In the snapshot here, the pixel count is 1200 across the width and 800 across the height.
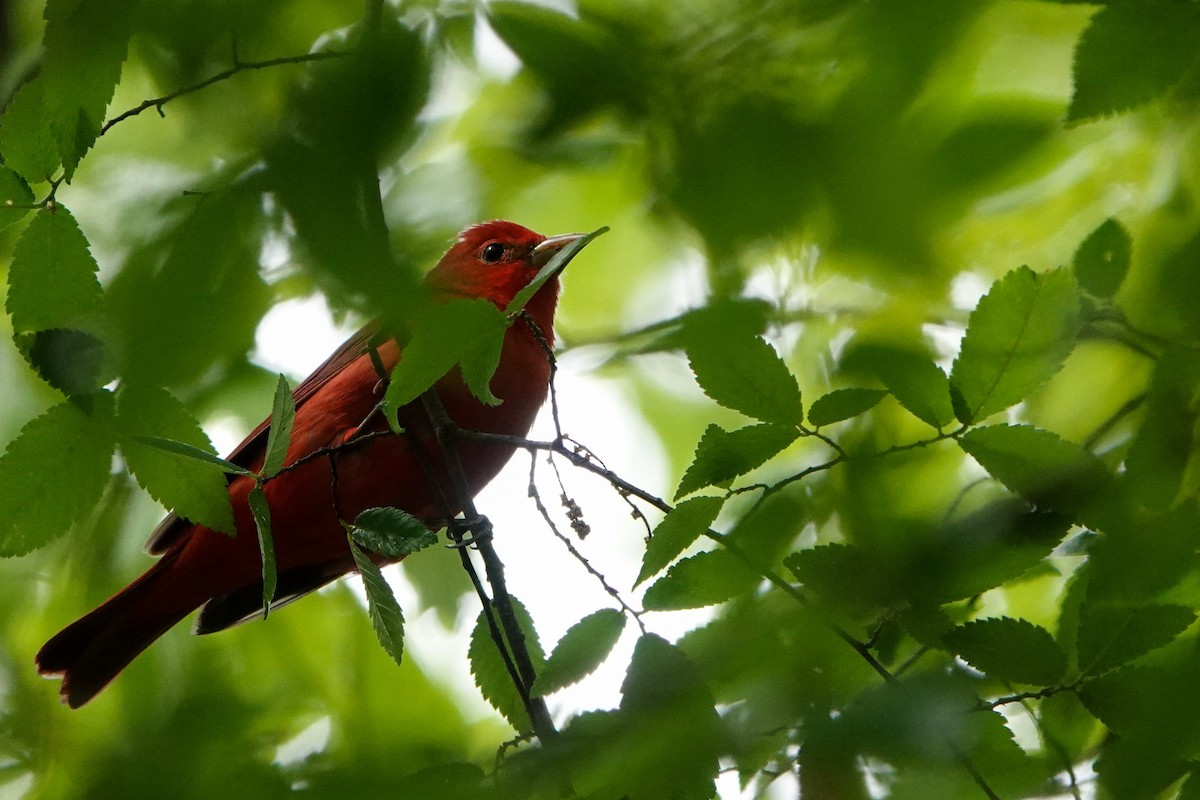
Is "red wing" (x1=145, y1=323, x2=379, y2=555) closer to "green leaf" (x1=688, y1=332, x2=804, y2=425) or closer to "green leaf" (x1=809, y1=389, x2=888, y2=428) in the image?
"green leaf" (x1=688, y1=332, x2=804, y2=425)

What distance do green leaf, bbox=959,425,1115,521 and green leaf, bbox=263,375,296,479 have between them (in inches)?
43.7

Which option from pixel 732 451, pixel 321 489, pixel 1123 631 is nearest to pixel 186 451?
pixel 732 451

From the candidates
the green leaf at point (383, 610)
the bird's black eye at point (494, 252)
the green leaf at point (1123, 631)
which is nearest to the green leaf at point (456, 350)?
the green leaf at point (383, 610)

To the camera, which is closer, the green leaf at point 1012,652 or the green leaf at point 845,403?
the green leaf at point 1012,652

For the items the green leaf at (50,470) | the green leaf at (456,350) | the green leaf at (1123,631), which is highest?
the green leaf at (50,470)

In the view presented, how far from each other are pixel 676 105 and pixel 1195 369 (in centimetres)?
77

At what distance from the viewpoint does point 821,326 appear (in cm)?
271

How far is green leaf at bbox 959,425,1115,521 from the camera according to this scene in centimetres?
149

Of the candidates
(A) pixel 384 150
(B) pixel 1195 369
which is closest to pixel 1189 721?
(B) pixel 1195 369

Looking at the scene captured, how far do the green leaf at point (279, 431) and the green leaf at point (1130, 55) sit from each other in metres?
1.30

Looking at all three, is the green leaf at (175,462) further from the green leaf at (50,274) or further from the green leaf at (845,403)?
the green leaf at (845,403)

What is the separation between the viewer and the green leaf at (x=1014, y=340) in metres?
1.71

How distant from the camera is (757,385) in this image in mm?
1923

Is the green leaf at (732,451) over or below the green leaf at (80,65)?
below
